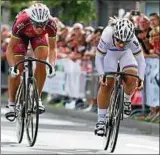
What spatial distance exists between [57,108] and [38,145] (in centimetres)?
814

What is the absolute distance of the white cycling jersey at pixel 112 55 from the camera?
1066 centimetres

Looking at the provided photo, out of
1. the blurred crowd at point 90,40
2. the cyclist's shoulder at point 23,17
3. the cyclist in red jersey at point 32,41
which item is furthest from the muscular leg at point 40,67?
the blurred crowd at point 90,40

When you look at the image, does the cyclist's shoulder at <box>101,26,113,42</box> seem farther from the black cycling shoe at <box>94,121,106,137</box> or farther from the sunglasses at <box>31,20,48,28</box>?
the black cycling shoe at <box>94,121,106,137</box>

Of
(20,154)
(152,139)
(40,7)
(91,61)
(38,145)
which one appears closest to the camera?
(40,7)

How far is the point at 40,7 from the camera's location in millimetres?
10422

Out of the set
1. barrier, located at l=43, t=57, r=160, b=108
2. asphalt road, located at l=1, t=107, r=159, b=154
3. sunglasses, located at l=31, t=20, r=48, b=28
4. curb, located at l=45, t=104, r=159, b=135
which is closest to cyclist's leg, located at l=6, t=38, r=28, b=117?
sunglasses, located at l=31, t=20, r=48, b=28

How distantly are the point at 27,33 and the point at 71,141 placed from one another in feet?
28.8

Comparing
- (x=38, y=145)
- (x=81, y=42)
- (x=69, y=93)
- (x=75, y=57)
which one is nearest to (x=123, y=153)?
(x=38, y=145)

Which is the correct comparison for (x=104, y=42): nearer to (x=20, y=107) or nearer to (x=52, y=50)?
(x=52, y=50)

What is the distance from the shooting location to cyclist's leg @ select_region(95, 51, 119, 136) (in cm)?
1071

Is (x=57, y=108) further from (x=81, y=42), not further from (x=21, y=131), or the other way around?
(x=21, y=131)

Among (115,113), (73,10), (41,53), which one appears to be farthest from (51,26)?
(73,10)

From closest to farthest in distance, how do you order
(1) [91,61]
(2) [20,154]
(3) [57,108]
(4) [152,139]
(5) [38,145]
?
1. (2) [20,154]
2. (5) [38,145]
3. (4) [152,139]
4. (1) [91,61]
5. (3) [57,108]

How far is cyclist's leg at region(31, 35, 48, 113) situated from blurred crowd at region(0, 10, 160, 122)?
3.64 meters
